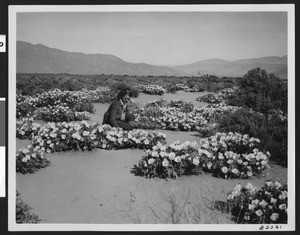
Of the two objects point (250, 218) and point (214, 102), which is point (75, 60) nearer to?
point (214, 102)

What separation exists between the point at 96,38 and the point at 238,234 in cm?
368

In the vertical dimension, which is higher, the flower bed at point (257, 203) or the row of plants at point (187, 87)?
the row of plants at point (187, 87)

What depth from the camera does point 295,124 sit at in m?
5.41

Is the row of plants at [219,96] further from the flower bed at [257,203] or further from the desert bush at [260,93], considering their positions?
the flower bed at [257,203]

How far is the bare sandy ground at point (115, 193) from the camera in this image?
199 inches

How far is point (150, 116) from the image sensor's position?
19.4 feet

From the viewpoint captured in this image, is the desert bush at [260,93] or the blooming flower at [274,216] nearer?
the blooming flower at [274,216]

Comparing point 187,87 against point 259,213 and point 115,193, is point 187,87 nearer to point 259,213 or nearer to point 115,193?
point 115,193

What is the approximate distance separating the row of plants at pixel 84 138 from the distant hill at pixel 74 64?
0.88 metres

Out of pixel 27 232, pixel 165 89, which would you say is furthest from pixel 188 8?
pixel 27 232

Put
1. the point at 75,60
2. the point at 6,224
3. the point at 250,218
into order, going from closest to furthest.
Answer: the point at 250,218
the point at 6,224
the point at 75,60

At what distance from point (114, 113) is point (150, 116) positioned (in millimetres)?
629

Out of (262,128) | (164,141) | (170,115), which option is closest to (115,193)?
(164,141)

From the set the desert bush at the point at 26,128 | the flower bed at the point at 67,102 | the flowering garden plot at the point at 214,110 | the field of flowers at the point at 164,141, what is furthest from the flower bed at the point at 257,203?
the desert bush at the point at 26,128
